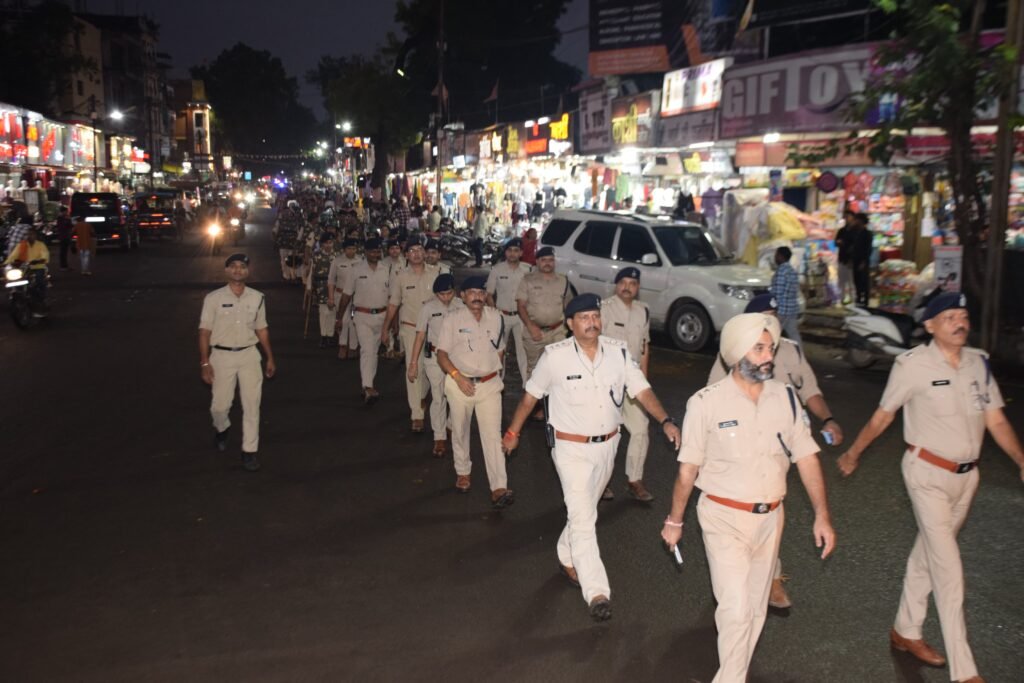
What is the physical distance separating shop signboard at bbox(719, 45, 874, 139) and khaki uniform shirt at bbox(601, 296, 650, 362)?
10667mm

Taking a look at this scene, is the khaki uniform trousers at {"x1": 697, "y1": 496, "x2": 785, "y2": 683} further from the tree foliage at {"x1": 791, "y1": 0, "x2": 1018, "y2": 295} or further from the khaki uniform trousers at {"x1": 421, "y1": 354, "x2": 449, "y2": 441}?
the tree foliage at {"x1": 791, "y1": 0, "x2": 1018, "y2": 295}

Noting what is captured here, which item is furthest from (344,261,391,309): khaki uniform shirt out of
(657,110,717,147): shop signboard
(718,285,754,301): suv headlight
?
(657,110,717,147): shop signboard

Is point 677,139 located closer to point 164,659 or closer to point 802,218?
point 802,218

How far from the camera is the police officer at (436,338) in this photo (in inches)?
342

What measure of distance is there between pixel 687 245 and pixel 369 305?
245 inches

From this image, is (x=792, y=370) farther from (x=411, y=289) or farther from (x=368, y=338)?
(x=368, y=338)

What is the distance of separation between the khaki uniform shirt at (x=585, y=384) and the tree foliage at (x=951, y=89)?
9505 mm

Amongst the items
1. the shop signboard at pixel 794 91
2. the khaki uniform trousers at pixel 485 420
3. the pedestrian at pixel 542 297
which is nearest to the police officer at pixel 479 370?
the khaki uniform trousers at pixel 485 420

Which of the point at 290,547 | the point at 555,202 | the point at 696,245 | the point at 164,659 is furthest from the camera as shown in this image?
the point at 555,202

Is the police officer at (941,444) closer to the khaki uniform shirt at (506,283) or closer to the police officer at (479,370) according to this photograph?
the police officer at (479,370)

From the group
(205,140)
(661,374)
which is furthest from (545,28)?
(205,140)

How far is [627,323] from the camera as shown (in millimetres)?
7965

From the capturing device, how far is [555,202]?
32312 mm

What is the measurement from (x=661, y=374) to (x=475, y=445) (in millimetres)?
4183
